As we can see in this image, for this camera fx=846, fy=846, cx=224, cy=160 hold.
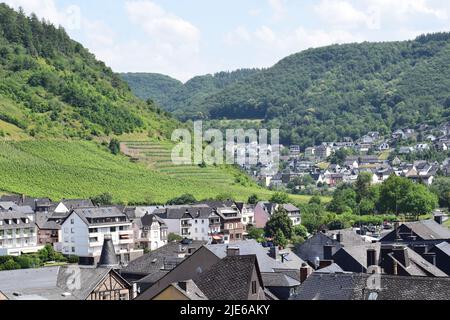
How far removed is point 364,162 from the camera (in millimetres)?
162375

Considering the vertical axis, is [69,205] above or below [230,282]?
below

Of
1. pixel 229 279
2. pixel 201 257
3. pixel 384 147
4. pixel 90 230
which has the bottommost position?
pixel 90 230

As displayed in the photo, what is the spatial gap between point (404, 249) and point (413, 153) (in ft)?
429

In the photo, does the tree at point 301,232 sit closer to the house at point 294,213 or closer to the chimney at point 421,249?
the house at point 294,213

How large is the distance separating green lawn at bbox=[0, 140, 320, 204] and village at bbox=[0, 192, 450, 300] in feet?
31.5

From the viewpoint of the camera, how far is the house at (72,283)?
3109 centimetres

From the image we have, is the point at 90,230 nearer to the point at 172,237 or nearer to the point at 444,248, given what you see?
the point at 172,237

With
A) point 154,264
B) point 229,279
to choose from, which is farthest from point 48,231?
point 229,279

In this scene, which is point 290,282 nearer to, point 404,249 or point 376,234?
point 404,249

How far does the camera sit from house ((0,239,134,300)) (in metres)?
31.1

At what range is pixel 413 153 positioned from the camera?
525 ft

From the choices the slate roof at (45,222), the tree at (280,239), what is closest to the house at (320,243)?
the tree at (280,239)

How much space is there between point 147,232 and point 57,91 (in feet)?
176
